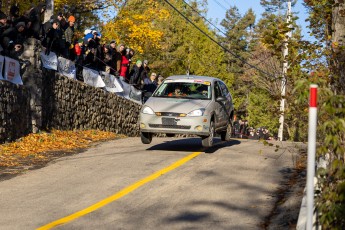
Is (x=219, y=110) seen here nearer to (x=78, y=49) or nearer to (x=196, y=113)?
(x=196, y=113)

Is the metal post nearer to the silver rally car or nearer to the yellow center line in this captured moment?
the yellow center line

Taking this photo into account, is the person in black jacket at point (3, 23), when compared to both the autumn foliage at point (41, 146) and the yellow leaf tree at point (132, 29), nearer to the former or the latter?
the autumn foliage at point (41, 146)

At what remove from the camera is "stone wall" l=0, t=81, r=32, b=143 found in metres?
18.1

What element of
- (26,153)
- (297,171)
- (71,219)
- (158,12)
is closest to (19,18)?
(26,153)

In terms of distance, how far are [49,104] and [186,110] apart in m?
6.50

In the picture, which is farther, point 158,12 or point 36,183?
point 158,12

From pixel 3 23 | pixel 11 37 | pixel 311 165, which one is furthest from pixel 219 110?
pixel 311 165

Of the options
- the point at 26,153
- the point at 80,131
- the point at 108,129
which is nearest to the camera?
the point at 26,153

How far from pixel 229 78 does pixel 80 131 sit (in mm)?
46078

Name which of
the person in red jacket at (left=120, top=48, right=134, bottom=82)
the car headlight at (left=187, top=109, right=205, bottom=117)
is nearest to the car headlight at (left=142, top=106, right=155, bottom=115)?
the car headlight at (left=187, top=109, right=205, bottom=117)

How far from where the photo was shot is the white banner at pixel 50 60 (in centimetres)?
2139

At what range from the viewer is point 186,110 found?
16781mm

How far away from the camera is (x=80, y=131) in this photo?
23.9 metres

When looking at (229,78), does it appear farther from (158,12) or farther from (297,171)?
(297,171)
